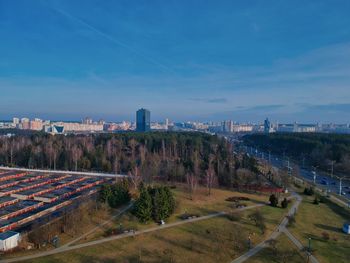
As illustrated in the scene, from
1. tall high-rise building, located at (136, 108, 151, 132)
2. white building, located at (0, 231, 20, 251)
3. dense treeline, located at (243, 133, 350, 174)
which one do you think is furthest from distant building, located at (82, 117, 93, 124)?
white building, located at (0, 231, 20, 251)

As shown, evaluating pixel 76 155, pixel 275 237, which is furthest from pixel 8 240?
pixel 76 155

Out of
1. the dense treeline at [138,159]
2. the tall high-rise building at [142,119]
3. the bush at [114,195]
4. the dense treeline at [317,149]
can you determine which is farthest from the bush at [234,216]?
the tall high-rise building at [142,119]

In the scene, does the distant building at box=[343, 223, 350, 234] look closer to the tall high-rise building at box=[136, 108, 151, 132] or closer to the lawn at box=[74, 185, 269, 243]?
the lawn at box=[74, 185, 269, 243]

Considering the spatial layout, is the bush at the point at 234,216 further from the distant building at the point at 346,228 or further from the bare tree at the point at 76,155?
the bare tree at the point at 76,155

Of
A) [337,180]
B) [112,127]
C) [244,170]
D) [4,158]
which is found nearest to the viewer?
[244,170]

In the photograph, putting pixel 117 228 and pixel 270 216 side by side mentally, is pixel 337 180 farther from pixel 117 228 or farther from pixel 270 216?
pixel 117 228

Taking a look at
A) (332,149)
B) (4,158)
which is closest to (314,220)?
(332,149)

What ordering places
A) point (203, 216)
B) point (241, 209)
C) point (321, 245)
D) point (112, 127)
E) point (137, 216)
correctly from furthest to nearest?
1. point (112, 127)
2. point (241, 209)
3. point (203, 216)
4. point (137, 216)
5. point (321, 245)
